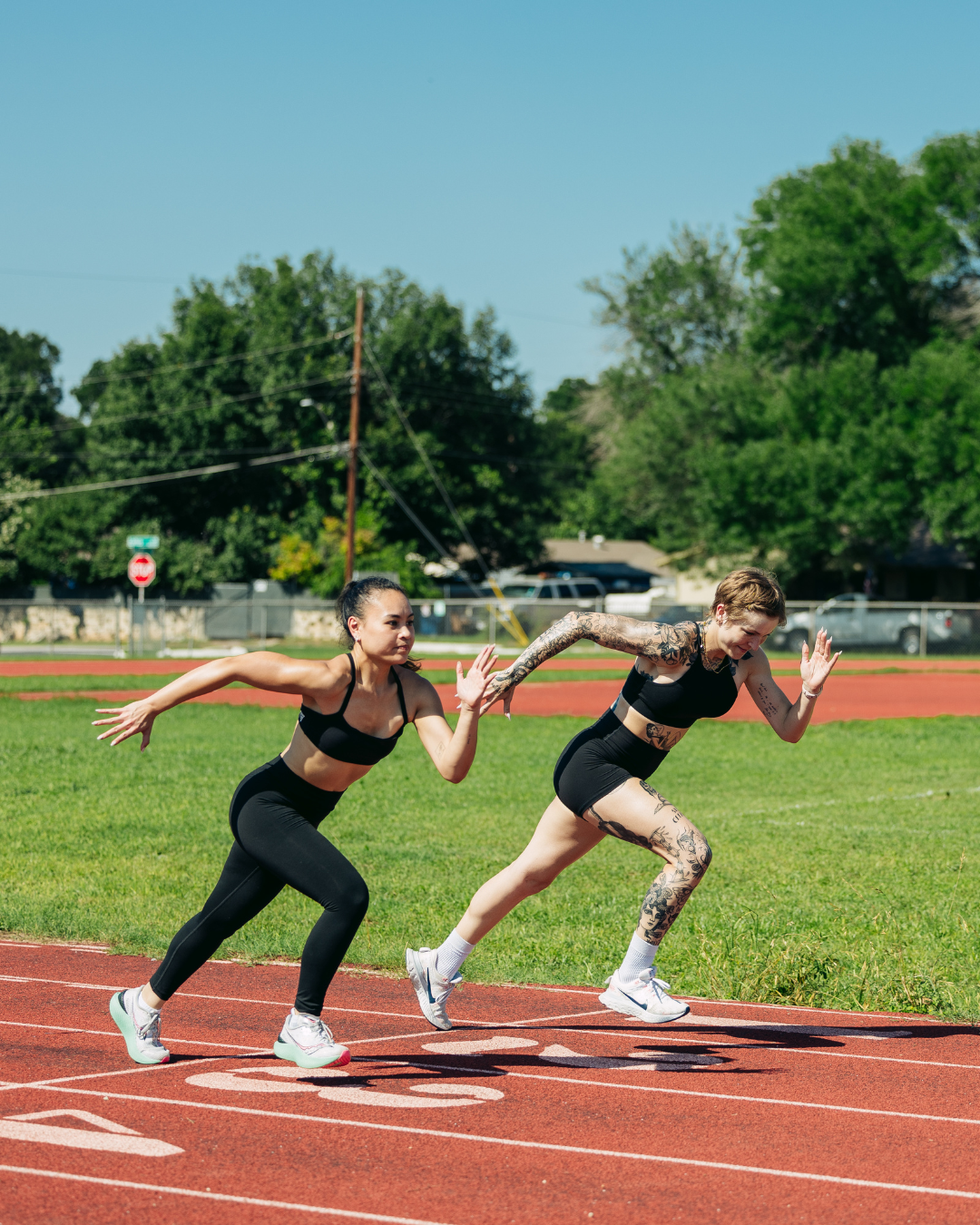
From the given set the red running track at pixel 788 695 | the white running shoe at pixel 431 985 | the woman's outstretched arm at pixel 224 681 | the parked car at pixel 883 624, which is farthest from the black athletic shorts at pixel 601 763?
the parked car at pixel 883 624

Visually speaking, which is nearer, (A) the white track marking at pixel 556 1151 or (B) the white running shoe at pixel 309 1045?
(A) the white track marking at pixel 556 1151

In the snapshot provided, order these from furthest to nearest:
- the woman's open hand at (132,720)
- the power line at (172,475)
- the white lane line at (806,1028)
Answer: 1. the power line at (172,475)
2. the white lane line at (806,1028)
3. the woman's open hand at (132,720)

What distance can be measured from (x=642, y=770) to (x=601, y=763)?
0.72ft

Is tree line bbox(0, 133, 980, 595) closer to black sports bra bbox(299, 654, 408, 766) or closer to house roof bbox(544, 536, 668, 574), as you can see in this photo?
house roof bbox(544, 536, 668, 574)

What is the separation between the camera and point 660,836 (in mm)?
6098

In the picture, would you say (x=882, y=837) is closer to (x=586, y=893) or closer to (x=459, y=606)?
(x=586, y=893)

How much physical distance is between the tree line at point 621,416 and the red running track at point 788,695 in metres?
15.6

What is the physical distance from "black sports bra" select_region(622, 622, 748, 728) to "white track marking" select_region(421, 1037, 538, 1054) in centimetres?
153

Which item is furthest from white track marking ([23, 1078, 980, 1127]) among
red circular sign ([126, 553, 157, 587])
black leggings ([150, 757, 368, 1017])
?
red circular sign ([126, 553, 157, 587])

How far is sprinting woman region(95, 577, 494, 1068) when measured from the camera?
5477 millimetres

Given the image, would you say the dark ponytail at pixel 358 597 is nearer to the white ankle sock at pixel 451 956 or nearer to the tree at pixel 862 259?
the white ankle sock at pixel 451 956

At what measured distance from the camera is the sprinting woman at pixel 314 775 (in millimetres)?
5477

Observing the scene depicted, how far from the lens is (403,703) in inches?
225

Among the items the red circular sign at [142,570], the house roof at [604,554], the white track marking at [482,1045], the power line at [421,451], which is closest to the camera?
the white track marking at [482,1045]
